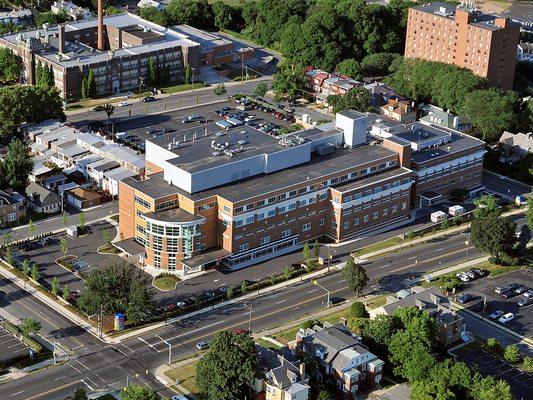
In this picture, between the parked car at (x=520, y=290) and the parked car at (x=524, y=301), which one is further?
the parked car at (x=520, y=290)

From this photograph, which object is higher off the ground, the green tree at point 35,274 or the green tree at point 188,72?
the green tree at point 188,72

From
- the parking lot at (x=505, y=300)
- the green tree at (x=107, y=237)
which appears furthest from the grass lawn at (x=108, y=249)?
the parking lot at (x=505, y=300)

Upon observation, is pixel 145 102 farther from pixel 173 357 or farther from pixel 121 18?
pixel 173 357

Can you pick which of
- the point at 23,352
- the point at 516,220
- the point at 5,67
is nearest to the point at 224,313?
the point at 23,352

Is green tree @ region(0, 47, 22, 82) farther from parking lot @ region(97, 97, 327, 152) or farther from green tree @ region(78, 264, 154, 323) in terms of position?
green tree @ region(78, 264, 154, 323)

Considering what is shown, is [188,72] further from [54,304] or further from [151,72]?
[54,304]

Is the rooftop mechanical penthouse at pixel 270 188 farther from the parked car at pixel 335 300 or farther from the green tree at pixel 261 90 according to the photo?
the green tree at pixel 261 90

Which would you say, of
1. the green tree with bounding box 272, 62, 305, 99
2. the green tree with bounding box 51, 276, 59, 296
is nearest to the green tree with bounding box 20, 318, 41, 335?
the green tree with bounding box 51, 276, 59, 296
